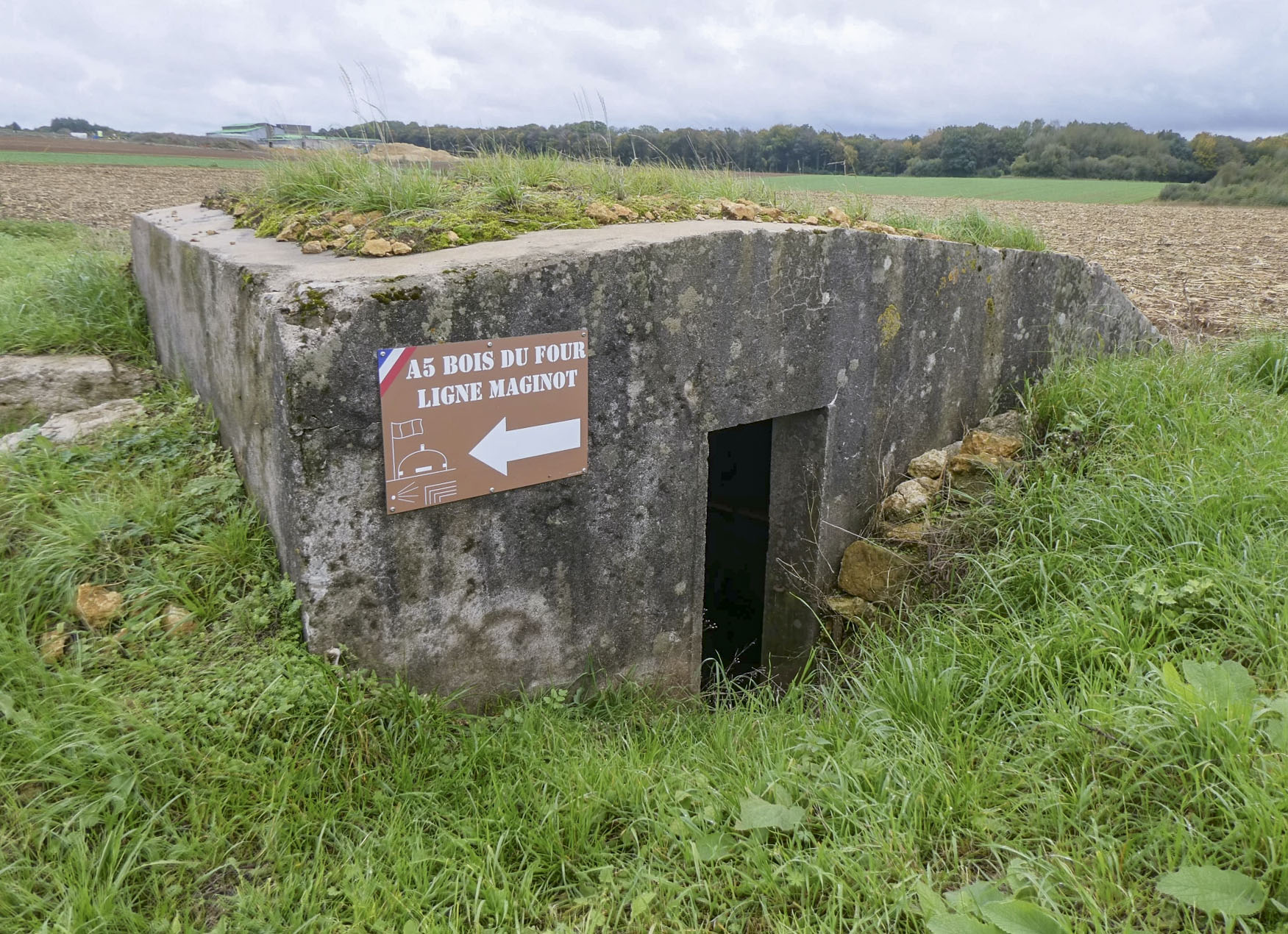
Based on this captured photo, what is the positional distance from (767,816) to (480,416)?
1.56 m

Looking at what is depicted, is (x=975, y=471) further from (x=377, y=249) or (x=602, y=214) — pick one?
(x=377, y=249)

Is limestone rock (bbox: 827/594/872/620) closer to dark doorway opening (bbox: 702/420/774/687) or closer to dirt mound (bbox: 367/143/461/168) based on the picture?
dark doorway opening (bbox: 702/420/774/687)

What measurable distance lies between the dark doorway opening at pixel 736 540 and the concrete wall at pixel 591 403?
1.24 meters

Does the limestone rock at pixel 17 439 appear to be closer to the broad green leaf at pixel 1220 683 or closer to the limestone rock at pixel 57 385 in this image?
the limestone rock at pixel 57 385

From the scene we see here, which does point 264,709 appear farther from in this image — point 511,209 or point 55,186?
point 55,186

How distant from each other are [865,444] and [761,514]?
1.75m

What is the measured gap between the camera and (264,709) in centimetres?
236

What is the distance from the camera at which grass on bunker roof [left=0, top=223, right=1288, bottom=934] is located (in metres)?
1.94

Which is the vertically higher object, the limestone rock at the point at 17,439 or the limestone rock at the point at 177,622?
the limestone rock at the point at 17,439

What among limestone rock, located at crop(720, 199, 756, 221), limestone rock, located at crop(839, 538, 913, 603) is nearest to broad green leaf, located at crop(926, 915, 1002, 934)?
limestone rock, located at crop(839, 538, 913, 603)

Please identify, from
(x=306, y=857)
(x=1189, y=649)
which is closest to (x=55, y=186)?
(x=306, y=857)

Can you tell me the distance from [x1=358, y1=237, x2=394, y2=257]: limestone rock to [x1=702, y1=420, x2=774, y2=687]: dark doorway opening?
124 inches

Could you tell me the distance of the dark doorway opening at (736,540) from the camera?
231 inches

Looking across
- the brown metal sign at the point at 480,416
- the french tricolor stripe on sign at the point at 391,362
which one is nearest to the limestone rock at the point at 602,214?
the brown metal sign at the point at 480,416
